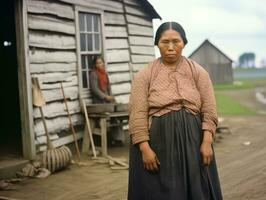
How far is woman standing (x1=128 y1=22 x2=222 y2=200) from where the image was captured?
3533 mm

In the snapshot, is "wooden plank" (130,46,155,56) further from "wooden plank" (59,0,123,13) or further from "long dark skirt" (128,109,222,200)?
"long dark skirt" (128,109,222,200)

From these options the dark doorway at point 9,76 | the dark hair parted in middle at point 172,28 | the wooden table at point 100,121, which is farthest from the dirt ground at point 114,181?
the dark doorway at point 9,76

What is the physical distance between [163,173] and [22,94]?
4.77 meters

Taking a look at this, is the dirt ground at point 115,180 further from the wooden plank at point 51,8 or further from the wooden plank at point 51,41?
the wooden plank at point 51,8

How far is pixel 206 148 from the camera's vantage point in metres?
3.57

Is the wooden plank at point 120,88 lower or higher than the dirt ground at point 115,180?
higher

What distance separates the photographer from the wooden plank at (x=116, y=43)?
10.6m

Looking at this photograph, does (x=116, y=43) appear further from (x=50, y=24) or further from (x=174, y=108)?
(x=174, y=108)

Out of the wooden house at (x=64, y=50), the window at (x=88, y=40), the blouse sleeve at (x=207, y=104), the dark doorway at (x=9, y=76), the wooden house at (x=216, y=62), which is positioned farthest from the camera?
the wooden house at (x=216, y=62)

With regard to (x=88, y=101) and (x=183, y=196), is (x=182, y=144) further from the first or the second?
(x=88, y=101)

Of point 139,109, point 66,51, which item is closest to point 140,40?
point 66,51

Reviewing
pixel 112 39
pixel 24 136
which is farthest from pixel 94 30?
pixel 24 136

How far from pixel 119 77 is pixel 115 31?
3.59 ft

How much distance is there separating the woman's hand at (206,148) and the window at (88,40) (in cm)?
623
